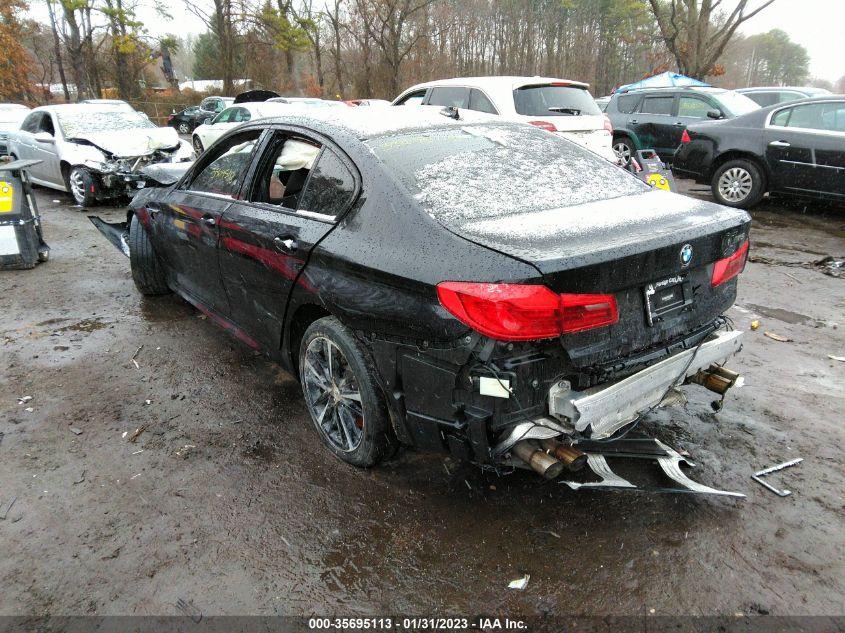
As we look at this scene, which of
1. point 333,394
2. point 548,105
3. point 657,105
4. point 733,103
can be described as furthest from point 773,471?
point 657,105

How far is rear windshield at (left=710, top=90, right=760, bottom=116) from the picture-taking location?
10.2 m

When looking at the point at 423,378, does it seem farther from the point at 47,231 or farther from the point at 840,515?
the point at 47,231

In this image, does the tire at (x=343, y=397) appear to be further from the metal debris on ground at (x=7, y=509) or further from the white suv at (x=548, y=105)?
the white suv at (x=548, y=105)

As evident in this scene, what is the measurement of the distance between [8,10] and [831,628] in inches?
1737

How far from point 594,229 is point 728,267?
0.81 m

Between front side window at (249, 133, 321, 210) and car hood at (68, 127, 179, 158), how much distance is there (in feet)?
23.7

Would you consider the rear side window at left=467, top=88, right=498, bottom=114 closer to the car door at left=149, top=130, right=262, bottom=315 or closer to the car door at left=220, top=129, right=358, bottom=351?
the car door at left=149, top=130, right=262, bottom=315

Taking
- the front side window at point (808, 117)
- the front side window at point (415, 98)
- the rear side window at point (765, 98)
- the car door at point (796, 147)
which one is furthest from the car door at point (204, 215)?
the rear side window at point (765, 98)

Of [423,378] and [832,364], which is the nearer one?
[423,378]

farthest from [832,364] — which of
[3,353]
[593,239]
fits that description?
[3,353]

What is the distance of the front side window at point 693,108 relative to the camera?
34.5 feet

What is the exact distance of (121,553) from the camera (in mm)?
2486

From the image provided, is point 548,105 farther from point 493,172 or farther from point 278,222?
point 278,222

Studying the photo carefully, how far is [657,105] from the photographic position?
37.1ft
